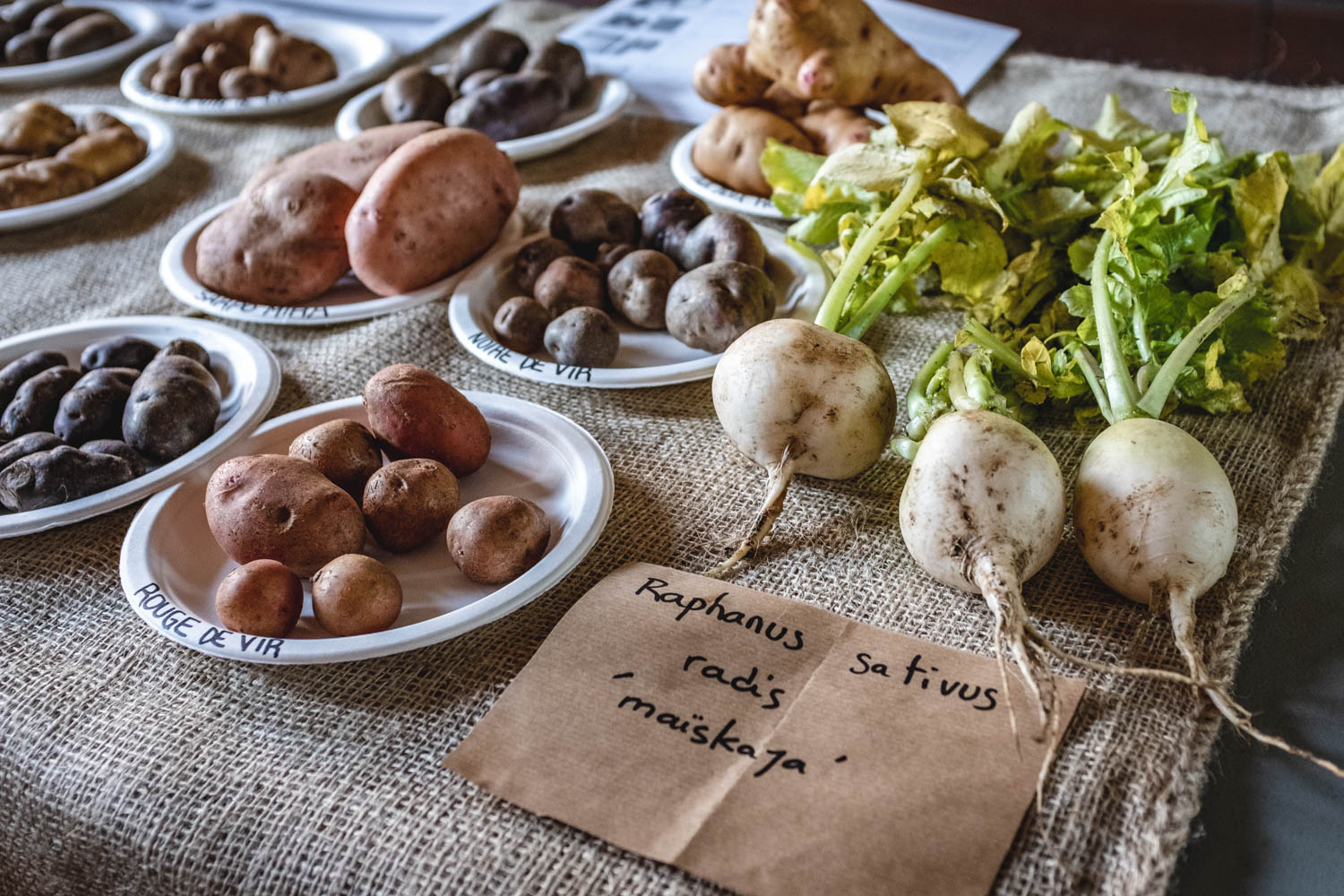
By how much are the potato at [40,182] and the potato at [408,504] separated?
3.20 ft

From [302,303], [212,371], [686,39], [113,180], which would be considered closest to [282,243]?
[302,303]

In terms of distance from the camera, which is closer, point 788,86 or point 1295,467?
point 1295,467

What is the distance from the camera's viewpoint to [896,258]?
3.64ft

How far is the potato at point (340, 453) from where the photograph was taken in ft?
2.98

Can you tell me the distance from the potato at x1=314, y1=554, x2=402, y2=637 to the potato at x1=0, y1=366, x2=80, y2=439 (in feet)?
1.44

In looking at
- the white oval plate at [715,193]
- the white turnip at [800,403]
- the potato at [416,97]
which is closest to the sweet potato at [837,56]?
the white oval plate at [715,193]

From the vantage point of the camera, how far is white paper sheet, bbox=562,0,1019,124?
177 centimetres

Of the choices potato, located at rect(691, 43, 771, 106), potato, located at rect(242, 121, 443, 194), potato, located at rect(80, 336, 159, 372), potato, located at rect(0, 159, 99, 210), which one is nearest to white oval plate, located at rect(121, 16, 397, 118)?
potato, located at rect(0, 159, 99, 210)

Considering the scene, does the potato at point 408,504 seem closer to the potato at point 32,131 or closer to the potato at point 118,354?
the potato at point 118,354

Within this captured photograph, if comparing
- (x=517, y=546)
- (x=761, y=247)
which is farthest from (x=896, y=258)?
(x=517, y=546)

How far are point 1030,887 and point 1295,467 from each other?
1.76ft

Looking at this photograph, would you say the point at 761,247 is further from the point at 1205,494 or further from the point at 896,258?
the point at 1205,494

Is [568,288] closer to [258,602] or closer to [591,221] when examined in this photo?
[591,221]

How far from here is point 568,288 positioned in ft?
3.88
